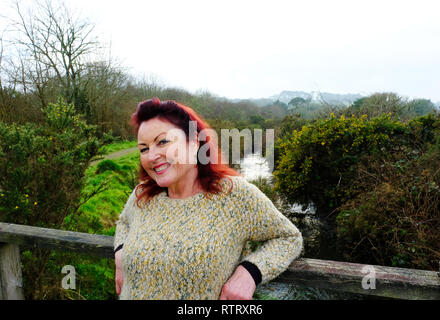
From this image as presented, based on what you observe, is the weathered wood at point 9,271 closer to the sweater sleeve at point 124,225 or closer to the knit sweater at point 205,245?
the sweater sleeve at point 124,225

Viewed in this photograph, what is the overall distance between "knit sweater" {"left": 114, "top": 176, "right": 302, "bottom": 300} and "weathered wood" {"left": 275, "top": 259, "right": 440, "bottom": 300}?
12cm

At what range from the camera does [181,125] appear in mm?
1372

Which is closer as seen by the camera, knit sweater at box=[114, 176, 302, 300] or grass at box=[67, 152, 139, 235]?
knit sweater at box=[114, 176, 302, 300]

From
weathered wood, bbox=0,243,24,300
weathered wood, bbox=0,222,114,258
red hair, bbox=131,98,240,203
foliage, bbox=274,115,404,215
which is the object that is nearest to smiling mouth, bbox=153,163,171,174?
red hair, bbox=131,98,240,203

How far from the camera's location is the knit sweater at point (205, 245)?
3.87ft

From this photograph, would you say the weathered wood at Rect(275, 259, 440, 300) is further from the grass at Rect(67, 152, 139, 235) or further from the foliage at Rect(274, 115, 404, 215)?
the foliage at Rect(274, 115, 404, 215)

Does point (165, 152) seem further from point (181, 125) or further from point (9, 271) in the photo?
point (9, 271)

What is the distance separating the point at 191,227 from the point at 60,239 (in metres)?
0.94

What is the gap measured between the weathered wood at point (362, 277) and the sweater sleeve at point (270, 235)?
119 millimetres

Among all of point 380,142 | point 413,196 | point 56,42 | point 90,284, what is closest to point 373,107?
point 380,142

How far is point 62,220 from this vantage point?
3.09m

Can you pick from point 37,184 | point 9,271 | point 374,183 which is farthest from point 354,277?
point 374,183

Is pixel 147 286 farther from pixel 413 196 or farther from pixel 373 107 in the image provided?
pixel 373 107

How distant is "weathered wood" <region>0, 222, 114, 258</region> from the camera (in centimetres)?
157
